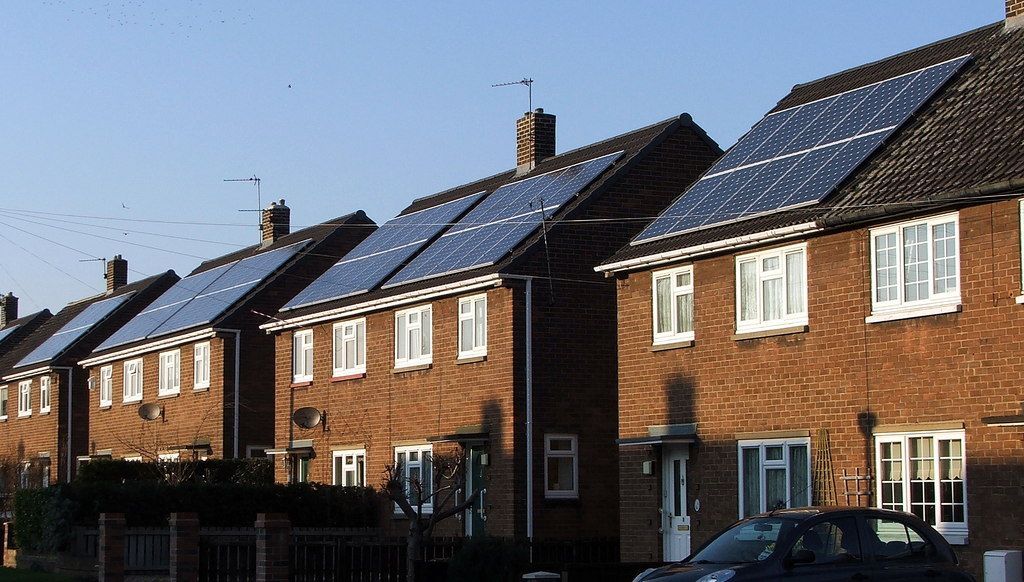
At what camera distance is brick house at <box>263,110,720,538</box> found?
30.7 metres

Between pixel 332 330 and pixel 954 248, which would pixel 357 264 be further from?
pixel 954 248

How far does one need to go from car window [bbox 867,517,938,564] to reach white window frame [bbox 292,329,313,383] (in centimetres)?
2436

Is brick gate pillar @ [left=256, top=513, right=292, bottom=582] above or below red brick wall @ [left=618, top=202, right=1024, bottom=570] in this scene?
below

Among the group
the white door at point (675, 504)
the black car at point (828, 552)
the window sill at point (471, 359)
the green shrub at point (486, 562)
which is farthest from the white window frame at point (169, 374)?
the black car at point (828, 552)

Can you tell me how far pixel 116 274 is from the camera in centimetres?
6606

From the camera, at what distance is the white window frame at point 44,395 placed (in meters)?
57.2

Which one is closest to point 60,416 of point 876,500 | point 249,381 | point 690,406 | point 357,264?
point 249,381

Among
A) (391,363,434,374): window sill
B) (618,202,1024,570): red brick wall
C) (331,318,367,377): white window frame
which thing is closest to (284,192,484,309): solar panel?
(331,318,367,377): white window frame

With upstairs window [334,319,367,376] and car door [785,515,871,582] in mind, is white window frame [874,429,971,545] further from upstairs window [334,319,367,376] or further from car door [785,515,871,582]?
upstairs window [334,319,367,376]

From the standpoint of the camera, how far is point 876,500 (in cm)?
2202

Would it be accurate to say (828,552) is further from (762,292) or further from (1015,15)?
(1015,15)

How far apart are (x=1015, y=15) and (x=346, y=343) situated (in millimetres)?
17863

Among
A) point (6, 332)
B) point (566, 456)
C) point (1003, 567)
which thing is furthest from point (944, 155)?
point (6, 332)

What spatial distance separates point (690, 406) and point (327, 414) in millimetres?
13900
